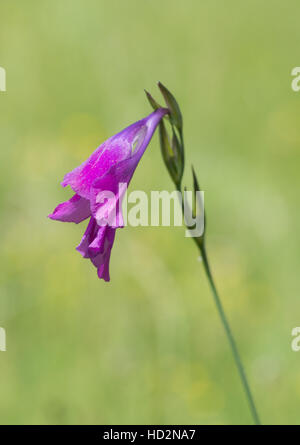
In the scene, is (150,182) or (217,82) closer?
(150,182)

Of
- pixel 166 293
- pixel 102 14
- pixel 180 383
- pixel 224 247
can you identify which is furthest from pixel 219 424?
pixel 102 14

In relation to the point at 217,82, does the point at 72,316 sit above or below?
below

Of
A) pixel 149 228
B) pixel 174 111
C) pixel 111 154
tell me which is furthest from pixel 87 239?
pixel 149 228

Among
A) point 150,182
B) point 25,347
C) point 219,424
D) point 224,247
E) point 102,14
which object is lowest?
point 219,424

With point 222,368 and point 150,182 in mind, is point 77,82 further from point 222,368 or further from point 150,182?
point 222,368

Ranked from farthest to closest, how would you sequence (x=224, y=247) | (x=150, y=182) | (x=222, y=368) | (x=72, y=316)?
(x=150, y=182) → (x=224, y=247) → (x=72, y=316) → (x=222, y=368)

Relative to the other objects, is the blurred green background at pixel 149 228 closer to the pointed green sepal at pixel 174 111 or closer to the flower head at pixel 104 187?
the flower head at pixel 104 187
